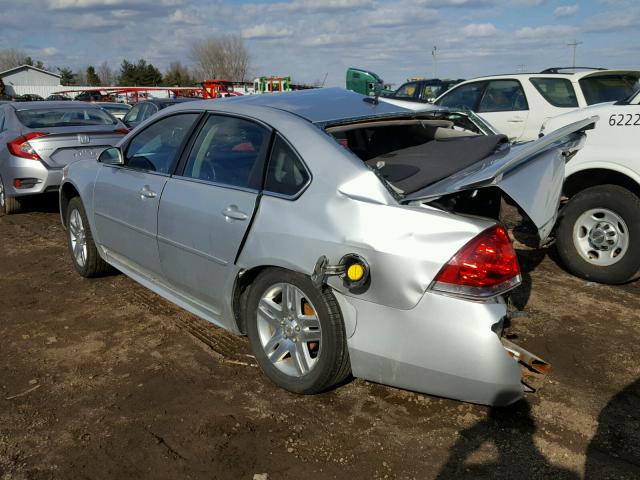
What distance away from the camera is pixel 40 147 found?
741cm

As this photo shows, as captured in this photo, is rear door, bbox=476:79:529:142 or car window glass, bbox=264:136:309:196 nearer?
car window glass, bbox=264:136:309:196

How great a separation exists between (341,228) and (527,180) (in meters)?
0.96

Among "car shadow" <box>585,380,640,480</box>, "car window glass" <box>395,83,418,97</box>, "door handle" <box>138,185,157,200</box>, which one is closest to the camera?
"car shadow" <box>585,380,640,480</box>

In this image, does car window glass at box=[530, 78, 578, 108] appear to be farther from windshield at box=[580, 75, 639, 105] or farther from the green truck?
the green truck

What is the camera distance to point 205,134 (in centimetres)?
372

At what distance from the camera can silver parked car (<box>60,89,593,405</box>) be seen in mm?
2562

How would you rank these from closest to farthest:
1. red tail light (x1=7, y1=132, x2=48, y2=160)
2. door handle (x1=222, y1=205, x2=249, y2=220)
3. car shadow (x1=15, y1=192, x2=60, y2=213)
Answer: door handle (x1=222, y1=205, x2=249, y2=220) → red tail light (x1=7, y1=132, x2=48, y2=160) → car shadow (x1=15, y1=192, x2=60, y2=213)

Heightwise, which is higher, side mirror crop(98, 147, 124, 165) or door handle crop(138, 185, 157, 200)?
side mirror crop(98, 147, 124, 165)

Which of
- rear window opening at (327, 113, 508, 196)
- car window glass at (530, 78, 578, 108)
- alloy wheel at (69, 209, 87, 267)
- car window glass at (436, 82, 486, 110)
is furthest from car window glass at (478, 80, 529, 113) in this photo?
alloy wheel at (69, 209, 87, 267)

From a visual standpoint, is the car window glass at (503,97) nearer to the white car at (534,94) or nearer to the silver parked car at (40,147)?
the white car at (534,94)

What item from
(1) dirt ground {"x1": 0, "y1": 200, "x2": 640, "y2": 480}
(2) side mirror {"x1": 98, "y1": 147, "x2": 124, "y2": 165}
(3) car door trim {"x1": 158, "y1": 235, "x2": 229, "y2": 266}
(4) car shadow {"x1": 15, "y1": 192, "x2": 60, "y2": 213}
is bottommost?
(4) car shadow {"x1": 15, "y1": 192, "x2": 60, "y2": 213}

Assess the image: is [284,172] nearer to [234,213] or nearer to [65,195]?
[234,213]

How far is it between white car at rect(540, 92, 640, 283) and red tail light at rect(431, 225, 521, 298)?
8.94 ft

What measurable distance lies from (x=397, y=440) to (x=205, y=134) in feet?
7.40
